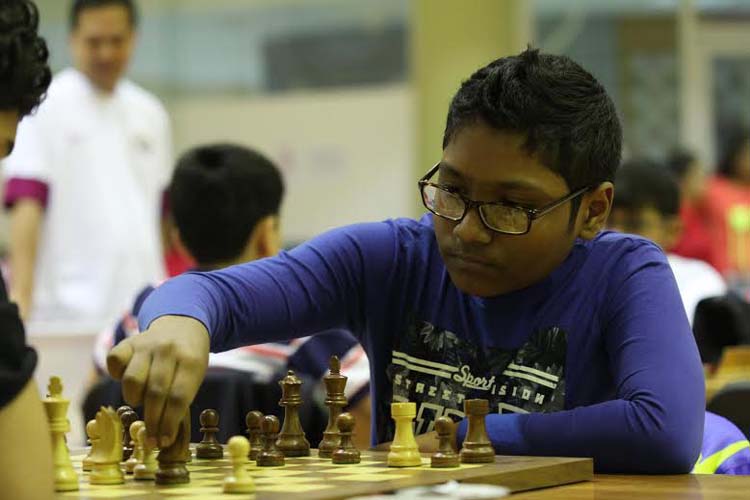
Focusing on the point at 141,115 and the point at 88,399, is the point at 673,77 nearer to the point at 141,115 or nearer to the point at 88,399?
the point at 141,115

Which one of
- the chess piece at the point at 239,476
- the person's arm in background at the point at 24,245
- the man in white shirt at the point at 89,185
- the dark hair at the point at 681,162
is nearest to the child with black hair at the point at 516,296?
→ the chess piece at the point at 239,476

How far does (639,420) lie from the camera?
67.3 inches

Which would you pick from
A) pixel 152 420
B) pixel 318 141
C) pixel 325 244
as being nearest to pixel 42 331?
pixel 325 244

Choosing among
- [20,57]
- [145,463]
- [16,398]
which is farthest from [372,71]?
[16,398]

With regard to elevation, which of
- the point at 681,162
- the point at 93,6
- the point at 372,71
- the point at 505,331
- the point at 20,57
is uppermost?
the point at 93,6

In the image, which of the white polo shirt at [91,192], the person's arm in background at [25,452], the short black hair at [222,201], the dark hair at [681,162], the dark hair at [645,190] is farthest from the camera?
the dark hair at [681,162]

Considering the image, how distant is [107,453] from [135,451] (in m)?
0.13

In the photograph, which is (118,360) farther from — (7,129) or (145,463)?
(7,129)

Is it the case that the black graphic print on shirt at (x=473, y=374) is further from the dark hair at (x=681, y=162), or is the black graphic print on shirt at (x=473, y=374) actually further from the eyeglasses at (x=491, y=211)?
the dark hair at (x=681, y=162)

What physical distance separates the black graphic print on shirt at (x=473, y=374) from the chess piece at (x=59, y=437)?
0.55m

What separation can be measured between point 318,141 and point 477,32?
1.25 m

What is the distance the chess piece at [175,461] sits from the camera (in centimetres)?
145

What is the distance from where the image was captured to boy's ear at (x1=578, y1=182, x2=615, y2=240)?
77.7 inches

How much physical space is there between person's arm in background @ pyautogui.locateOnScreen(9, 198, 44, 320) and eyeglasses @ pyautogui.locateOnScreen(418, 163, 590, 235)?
3.01 metres
